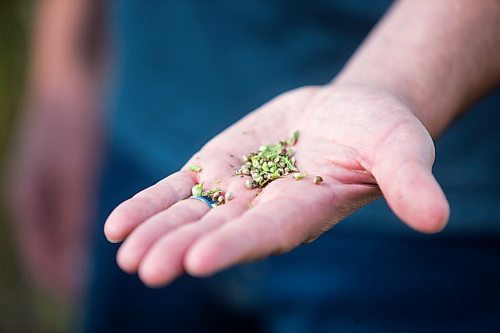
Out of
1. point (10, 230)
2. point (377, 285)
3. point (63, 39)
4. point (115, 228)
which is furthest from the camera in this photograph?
point (10, 230)

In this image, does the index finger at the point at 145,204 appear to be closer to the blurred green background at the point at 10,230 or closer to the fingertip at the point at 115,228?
the fingertip at the point at 115,228

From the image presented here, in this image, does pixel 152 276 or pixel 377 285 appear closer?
pixel 152 276

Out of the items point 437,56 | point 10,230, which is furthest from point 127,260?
point 10,230

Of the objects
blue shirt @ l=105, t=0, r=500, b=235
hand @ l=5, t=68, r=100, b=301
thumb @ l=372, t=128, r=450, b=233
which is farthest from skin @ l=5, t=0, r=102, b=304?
thumb @ l=372, t=128, r=450, b=233

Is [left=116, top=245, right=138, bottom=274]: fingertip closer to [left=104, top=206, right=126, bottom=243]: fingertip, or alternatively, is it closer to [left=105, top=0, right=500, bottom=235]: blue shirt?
[left=104, top=206, right=126, bottom=243]: fingertip

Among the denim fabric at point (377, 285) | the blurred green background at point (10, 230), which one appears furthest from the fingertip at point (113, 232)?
the blurred green background at point (10, 230)

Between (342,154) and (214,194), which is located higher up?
(214,194)

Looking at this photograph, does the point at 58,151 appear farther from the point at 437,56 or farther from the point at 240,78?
the point at 437,56

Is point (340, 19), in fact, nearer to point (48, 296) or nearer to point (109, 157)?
point (109, 157)
